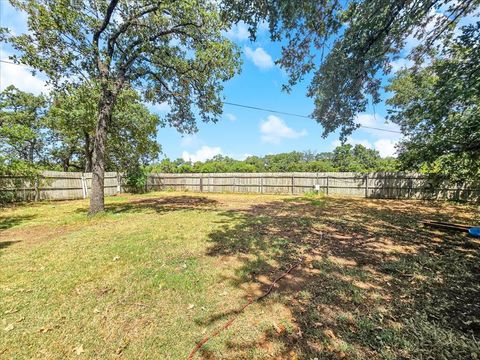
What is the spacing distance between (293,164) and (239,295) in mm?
35851

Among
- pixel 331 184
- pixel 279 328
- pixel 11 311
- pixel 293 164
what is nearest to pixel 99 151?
pixel 11 311

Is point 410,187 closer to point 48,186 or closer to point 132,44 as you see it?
point 132,44

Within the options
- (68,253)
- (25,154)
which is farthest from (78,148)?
(68,253)

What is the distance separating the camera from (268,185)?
1642cm

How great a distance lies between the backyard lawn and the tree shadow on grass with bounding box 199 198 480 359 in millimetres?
15

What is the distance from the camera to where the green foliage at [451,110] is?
4035mm

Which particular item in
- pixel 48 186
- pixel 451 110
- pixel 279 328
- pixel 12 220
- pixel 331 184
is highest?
pixel 451 110

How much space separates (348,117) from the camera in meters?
4.54

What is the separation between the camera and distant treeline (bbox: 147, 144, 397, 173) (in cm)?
2534

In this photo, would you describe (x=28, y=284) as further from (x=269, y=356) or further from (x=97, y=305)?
(x=269, y=356)

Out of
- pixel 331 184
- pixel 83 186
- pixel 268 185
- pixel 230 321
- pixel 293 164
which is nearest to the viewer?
pixel 230 321

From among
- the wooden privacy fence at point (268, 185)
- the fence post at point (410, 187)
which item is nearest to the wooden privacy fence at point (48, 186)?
the wooden privacy fence at point (268, 185)

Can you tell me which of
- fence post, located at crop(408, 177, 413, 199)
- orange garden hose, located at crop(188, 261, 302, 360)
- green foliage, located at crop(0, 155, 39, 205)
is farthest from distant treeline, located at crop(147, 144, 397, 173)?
orange garden hose, located at crop(188, 261, 302, 360)

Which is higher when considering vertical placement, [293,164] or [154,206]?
[293,164]
